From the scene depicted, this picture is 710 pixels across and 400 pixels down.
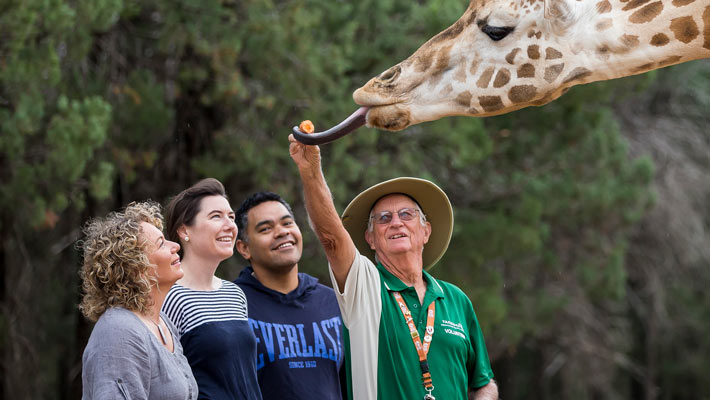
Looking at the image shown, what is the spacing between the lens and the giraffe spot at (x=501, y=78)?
349 cm

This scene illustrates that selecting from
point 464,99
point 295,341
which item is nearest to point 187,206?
point 295,341

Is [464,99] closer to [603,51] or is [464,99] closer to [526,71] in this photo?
[526,71]

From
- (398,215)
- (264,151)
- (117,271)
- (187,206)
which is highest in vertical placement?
(264,151)

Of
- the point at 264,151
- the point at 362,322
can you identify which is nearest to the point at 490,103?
the point at 362,322

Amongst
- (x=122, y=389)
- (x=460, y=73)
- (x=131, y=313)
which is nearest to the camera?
(x=122, y=389)

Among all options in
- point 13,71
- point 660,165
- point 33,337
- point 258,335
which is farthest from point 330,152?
point 660,165

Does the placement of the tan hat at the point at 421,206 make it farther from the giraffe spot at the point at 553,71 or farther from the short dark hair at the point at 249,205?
the giraffe spot at the point at 553,71

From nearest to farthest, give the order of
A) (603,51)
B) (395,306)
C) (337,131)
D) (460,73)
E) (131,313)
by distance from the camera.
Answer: (131,313)
(337,131)
(603,51)
(460,73)
(395,306)

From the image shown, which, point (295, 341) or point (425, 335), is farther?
point (295, 341)

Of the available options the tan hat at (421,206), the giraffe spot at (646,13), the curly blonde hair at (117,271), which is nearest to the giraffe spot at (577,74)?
the giraffe spot at (646,13)

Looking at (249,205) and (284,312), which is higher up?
(249,205)

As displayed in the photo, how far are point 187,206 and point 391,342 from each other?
997 millimetres

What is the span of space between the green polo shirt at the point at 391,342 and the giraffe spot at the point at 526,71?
0.96 m

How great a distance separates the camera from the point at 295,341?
12.6ft
